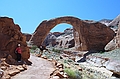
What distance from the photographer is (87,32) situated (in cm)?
2388

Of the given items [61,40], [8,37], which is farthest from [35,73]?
[61,40]

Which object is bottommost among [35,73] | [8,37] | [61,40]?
[35,73]

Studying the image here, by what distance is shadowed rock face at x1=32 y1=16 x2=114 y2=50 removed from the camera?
76.4ft

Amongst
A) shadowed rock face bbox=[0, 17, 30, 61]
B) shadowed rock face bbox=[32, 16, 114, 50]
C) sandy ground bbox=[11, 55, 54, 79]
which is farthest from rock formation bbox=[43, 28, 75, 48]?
sandy ground bbox=[11, 55, 54, 79]

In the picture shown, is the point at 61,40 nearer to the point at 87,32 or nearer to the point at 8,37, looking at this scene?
the point at 87,32

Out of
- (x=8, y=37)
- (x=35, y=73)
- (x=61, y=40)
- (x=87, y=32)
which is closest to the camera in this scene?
(x=35, y=73)

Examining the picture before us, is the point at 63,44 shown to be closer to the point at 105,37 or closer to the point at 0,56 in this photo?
the point at 105,37

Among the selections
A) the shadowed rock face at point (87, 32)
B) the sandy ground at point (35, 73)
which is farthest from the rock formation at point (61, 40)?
the sandy ground at point (35, 73)

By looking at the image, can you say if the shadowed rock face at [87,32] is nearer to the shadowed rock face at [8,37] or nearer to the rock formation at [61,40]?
the rock formation at [61,40]

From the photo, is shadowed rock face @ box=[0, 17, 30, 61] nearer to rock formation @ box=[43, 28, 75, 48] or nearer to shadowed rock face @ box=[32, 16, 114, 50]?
shadowed rock face @ box=[32, 16, 114, 50]

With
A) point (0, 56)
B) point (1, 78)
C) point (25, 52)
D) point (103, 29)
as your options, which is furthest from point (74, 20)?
point (1, 78)

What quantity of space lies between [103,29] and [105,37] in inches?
49.2

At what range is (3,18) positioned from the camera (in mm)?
8547

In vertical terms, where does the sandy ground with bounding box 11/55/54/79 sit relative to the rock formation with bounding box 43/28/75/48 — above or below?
below
